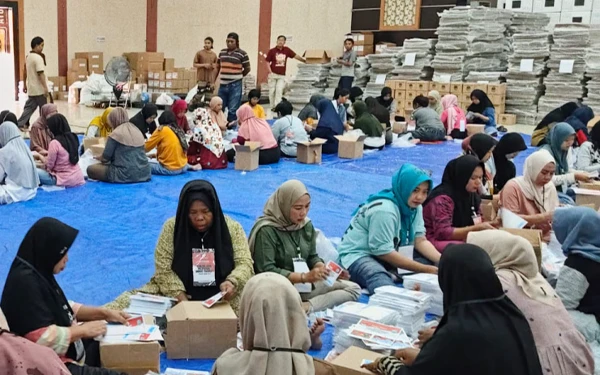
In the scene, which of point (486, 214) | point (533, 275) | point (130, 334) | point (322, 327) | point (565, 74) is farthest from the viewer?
point (565, 74)

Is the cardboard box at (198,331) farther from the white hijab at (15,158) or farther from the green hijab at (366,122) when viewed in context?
the green hijab at (366,122)

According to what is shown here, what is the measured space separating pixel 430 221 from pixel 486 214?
0.92 metres

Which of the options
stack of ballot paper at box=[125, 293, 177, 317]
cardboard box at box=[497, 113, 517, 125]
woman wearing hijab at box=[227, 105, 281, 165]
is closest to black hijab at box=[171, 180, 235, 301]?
stack of ballot paper at box=[125, 293, 177, 317]

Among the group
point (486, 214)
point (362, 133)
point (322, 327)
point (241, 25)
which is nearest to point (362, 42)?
point (241, 25)

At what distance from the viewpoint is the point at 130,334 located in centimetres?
302

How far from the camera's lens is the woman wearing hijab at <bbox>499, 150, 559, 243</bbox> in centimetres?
514

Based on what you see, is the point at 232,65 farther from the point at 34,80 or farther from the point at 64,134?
the point at 64,134

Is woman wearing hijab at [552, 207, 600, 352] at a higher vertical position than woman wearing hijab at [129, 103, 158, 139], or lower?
lower

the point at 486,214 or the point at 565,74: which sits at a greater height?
the point at 565,74

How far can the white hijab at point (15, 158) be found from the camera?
6.25 m

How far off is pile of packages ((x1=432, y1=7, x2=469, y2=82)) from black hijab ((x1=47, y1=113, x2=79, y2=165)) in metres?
9.58

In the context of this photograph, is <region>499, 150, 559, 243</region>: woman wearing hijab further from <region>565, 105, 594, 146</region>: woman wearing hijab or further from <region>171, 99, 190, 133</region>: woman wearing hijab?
<region>171, 99, 190, 133</region>: woman wearing hijab

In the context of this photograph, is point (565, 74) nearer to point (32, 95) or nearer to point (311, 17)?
point (311, 17)

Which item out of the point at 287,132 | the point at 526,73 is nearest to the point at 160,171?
the point at 287,132
